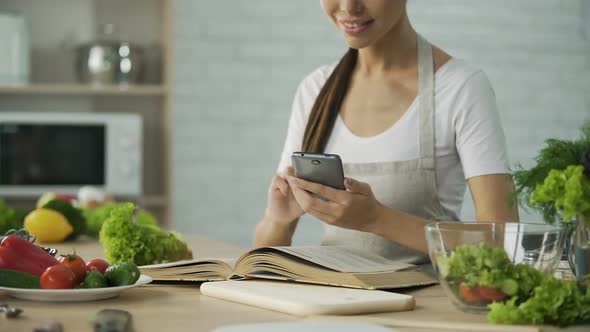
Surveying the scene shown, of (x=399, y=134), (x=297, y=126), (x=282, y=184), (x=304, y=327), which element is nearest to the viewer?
(x=304, y=327)

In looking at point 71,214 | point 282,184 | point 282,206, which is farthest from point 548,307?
point 71,214

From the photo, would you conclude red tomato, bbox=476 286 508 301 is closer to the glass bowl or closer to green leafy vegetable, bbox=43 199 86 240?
the glass bowl

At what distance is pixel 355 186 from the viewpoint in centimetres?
175

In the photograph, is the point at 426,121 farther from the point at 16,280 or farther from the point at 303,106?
the point at 16,280

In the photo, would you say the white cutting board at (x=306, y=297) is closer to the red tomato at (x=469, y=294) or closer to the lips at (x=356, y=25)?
the red tomato at (x=469, y=294)

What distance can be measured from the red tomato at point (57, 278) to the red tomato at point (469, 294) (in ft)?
1.96

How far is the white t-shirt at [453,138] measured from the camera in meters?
2.00

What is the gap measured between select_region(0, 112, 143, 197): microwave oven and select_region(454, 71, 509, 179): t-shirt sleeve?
2456 mm

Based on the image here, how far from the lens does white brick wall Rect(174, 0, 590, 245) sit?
4477 mm

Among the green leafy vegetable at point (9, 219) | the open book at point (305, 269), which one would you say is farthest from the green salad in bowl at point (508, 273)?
the green leafy vegetable at point (9, 219)

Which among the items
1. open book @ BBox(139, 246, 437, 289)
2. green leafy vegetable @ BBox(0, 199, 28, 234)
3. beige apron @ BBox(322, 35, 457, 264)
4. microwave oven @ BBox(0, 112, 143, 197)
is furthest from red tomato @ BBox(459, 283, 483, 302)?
microwave oven @ BBox(0, 112, 143, 197)

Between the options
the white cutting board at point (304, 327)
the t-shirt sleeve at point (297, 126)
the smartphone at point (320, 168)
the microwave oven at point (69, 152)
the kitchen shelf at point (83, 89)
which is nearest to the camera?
the white cutting board at point (304, 327)

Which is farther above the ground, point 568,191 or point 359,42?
point 359,42

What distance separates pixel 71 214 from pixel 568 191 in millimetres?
1736
